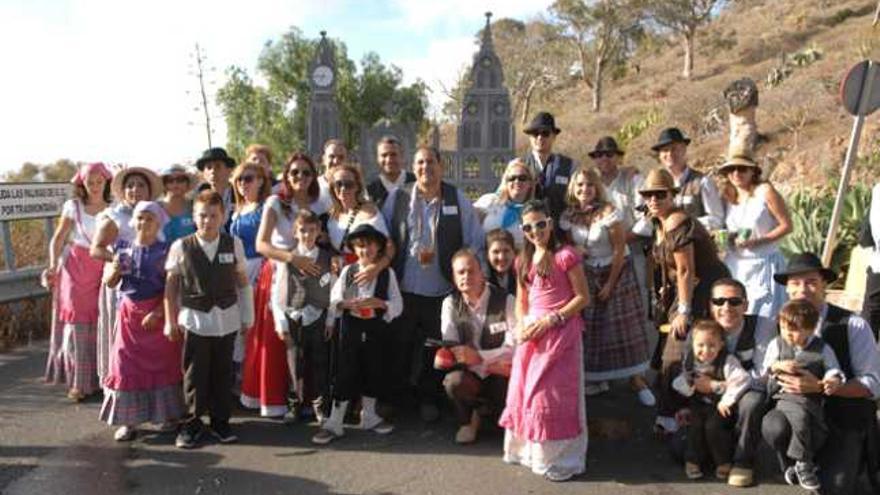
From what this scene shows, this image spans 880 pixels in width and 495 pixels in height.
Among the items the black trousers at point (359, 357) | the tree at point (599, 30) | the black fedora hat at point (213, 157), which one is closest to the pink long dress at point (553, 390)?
the black trousers at point (359, 357)

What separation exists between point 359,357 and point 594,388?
6.22 feet

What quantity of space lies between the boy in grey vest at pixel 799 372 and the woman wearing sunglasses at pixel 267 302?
287cm

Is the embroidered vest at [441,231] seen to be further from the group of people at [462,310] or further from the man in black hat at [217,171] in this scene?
the man in black hat at [217,171]

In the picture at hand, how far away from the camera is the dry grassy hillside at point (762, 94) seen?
1798cm

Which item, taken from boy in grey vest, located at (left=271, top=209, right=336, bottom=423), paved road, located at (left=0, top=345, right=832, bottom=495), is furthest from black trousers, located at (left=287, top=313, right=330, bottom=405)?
paved road, located at (left=0, top=345, right=832, bottom=495)

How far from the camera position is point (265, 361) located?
5.11 metres

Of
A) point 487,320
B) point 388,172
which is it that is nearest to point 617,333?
point 487,320

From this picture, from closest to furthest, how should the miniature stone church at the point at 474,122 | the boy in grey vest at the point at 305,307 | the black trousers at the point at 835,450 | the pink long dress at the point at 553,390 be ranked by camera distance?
the black trousers at the point at 835,450
the pink long dress at the point at 553,390
the boy in grey vest at the point at 305,307
the miniature stone church at the point at 474,122

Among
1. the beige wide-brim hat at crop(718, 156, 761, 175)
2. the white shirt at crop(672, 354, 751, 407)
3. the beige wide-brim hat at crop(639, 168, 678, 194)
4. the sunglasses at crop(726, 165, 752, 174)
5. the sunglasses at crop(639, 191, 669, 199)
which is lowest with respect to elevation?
the white shirt at crop(672, 354, 751, 407)

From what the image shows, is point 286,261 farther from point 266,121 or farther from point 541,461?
point 266,121

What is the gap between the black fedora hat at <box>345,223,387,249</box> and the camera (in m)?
4.77

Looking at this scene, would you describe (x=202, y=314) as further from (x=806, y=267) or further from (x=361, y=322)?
(x=806, y=267)

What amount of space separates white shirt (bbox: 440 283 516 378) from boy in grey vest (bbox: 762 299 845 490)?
155 centimetres

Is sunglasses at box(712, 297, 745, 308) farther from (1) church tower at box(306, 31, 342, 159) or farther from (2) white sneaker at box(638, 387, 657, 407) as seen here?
(1) church tower at box(306, 31, 342, 159)
